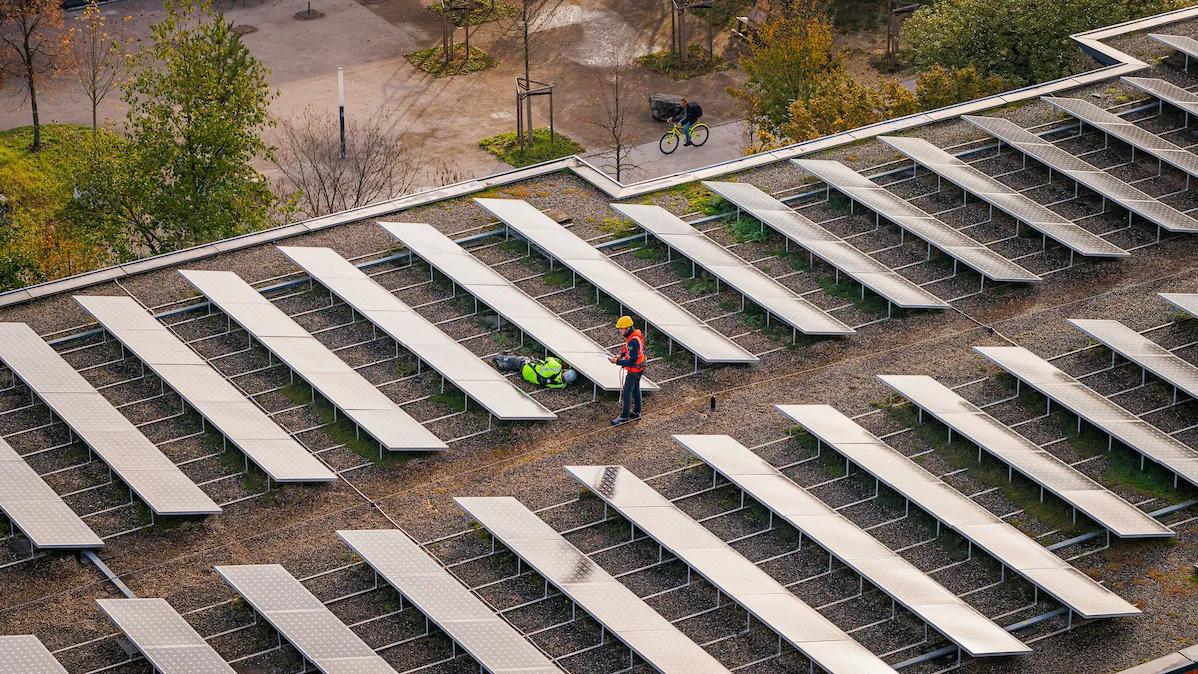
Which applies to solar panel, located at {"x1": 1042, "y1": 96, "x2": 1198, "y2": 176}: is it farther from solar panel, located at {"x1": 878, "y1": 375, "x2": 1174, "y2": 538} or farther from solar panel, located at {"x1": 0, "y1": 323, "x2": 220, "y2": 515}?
solar panel, located at {"x1": 0, "y1": 323, "x2": 220, "y2": 515}

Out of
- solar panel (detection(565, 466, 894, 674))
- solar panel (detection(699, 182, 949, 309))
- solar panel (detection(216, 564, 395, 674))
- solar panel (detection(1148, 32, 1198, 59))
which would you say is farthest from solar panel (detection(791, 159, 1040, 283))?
solar panel (detection(216, 564, 395, 674))

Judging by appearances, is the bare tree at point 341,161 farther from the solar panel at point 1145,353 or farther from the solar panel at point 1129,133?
the solar panel at point 1145,353

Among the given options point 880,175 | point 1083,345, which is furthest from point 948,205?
point 1083,345

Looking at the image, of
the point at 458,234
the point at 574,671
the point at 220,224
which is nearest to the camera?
the point at 574,671

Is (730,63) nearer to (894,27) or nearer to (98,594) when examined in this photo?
(894,27)

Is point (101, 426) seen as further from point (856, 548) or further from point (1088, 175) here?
point (1088, 175)

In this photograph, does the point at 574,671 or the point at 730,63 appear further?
the point at 730,63

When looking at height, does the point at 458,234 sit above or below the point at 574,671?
above

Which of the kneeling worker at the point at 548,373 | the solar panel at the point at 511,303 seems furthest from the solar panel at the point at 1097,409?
the kneeling worker at the point at 548,373
